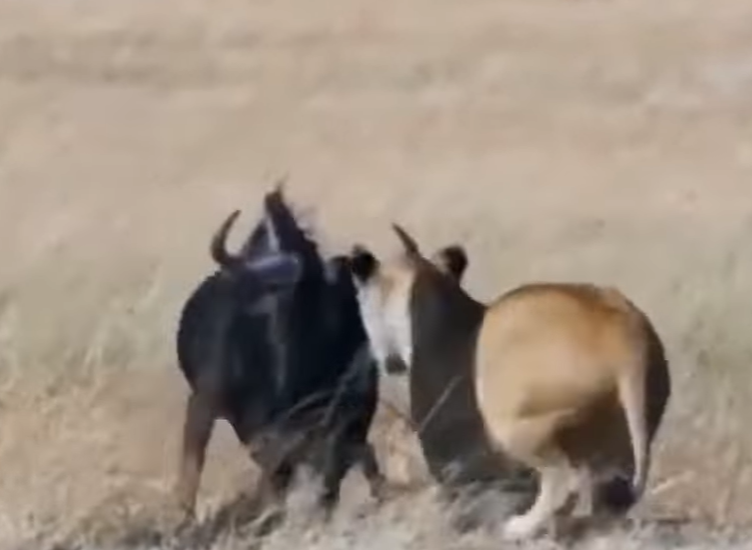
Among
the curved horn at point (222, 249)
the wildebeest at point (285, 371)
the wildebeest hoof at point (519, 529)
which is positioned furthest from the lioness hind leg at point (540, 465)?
the curved horn at point (222, 249)

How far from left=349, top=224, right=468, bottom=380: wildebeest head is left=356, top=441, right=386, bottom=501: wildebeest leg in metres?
0.05

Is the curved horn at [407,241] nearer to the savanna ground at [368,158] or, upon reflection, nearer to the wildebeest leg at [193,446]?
the savanna ground at [368,158]

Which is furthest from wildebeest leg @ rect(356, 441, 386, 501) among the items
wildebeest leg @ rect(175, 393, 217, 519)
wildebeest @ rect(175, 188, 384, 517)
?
wildebeest leg @ rect(175, 393, 217, 519)

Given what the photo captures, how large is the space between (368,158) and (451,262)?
27 cm

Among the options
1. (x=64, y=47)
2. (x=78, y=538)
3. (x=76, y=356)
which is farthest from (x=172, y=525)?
(x=64, y=47)

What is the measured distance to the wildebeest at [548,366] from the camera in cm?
165

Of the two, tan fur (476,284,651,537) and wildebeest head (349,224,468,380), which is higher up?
wildebeest head (349,224,468,380)

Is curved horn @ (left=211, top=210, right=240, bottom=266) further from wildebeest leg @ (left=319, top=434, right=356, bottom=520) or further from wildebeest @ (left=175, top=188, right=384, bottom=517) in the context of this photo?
wildebeest leg @ (left=319, top=434, right=356, bottom=520)

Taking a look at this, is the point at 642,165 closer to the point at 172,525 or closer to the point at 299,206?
the point at 299,206

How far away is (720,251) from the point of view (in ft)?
6.37

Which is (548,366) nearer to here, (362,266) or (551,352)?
(551,352)

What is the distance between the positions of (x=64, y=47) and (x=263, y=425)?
43 centimetres

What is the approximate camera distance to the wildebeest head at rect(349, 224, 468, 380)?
1.71 m

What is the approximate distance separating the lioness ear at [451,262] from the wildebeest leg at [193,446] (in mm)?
179
